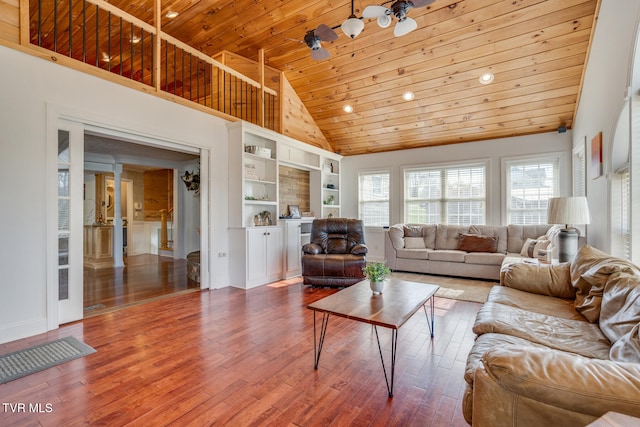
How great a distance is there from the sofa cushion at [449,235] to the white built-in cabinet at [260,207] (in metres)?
2.39

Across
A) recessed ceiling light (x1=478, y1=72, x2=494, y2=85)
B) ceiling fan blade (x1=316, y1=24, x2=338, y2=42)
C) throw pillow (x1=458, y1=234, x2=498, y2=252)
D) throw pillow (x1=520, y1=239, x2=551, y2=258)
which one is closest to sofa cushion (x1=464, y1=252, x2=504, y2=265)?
throw pillow (x1=458, y1=234, x2=498, y2=252)

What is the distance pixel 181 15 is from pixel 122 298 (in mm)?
3940

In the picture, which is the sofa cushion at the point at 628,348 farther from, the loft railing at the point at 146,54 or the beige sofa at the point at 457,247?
the loft railing at the point at 146,54

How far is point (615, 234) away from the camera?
9.27ft

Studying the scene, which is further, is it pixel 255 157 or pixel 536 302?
pixel 255 157

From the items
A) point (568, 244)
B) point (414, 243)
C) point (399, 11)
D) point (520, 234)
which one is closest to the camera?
point (399, 11)

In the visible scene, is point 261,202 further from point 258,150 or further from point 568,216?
point 568,216

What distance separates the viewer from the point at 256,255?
479 cm

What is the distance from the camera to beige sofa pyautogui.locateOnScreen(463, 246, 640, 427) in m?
0.95

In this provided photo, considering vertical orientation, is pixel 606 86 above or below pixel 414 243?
above

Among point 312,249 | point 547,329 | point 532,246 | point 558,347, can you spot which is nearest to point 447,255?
point 532,246

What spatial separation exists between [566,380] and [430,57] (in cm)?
453

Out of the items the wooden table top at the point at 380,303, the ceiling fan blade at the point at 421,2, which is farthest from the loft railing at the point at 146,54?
the wooden table top at the point at 380,303

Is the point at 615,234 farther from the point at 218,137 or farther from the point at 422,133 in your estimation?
the point at 218,137
